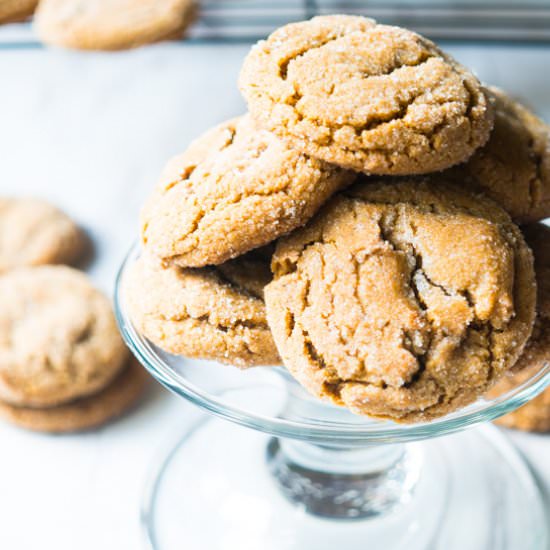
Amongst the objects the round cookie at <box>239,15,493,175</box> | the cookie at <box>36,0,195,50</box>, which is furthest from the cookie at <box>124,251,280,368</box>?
the cookie at <box>36,0,195,50</box>

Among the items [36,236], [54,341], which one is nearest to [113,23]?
[36,236]

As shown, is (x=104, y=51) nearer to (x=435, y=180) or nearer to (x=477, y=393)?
(x=435, y=180)

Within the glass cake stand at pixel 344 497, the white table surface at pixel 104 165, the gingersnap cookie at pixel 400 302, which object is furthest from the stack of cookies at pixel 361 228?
the white table surface at pixel 104 165

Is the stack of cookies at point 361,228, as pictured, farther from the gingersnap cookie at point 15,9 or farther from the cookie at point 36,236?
the gingersnap cookie at point 15,9

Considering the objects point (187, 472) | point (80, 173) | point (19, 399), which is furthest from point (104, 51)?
point (187, 472)

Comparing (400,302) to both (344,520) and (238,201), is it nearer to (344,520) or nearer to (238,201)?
(238,201)

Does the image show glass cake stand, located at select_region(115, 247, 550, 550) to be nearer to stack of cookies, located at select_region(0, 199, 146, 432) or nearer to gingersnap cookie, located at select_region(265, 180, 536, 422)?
stack of cookies, located at select_region(0, 199, 146, 432)
